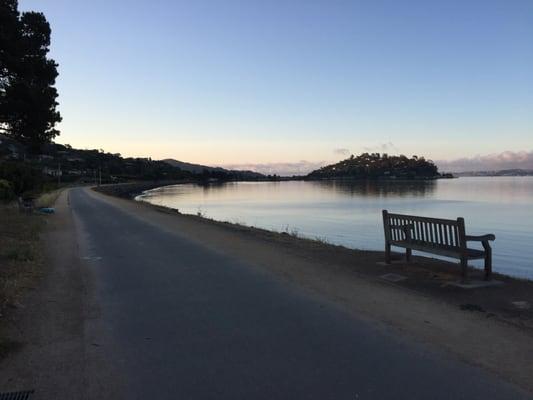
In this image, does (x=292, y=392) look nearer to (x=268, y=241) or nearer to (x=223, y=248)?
(x=223, y=248)

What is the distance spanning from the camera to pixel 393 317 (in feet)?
18.2

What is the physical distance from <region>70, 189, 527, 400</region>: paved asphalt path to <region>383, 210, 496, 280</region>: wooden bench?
257cm

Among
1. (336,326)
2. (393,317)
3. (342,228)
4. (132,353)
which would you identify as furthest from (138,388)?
(342,228)

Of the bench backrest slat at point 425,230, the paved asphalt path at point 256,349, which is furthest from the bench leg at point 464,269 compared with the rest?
the paved asphalt path at point 256,349

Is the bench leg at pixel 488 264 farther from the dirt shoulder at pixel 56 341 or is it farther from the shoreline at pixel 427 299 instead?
the dirt shoulder at pixel 56 341

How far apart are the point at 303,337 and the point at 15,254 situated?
6.98m

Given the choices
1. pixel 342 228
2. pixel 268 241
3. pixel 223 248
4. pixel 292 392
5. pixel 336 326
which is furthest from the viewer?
pixel 342 228

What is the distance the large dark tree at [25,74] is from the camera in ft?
58.3

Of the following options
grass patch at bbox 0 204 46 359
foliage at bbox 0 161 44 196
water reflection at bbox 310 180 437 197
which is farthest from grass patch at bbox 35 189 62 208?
water reflection at bbox 310 180 437 197

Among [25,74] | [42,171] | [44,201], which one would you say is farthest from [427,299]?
[42,171]

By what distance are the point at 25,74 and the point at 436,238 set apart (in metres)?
17.0

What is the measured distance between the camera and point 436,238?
7969 millimetres

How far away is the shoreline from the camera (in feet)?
14.8

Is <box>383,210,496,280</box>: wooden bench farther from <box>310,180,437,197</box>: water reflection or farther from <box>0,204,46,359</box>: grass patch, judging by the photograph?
<box>310,180,437,197</box>: water reflection
